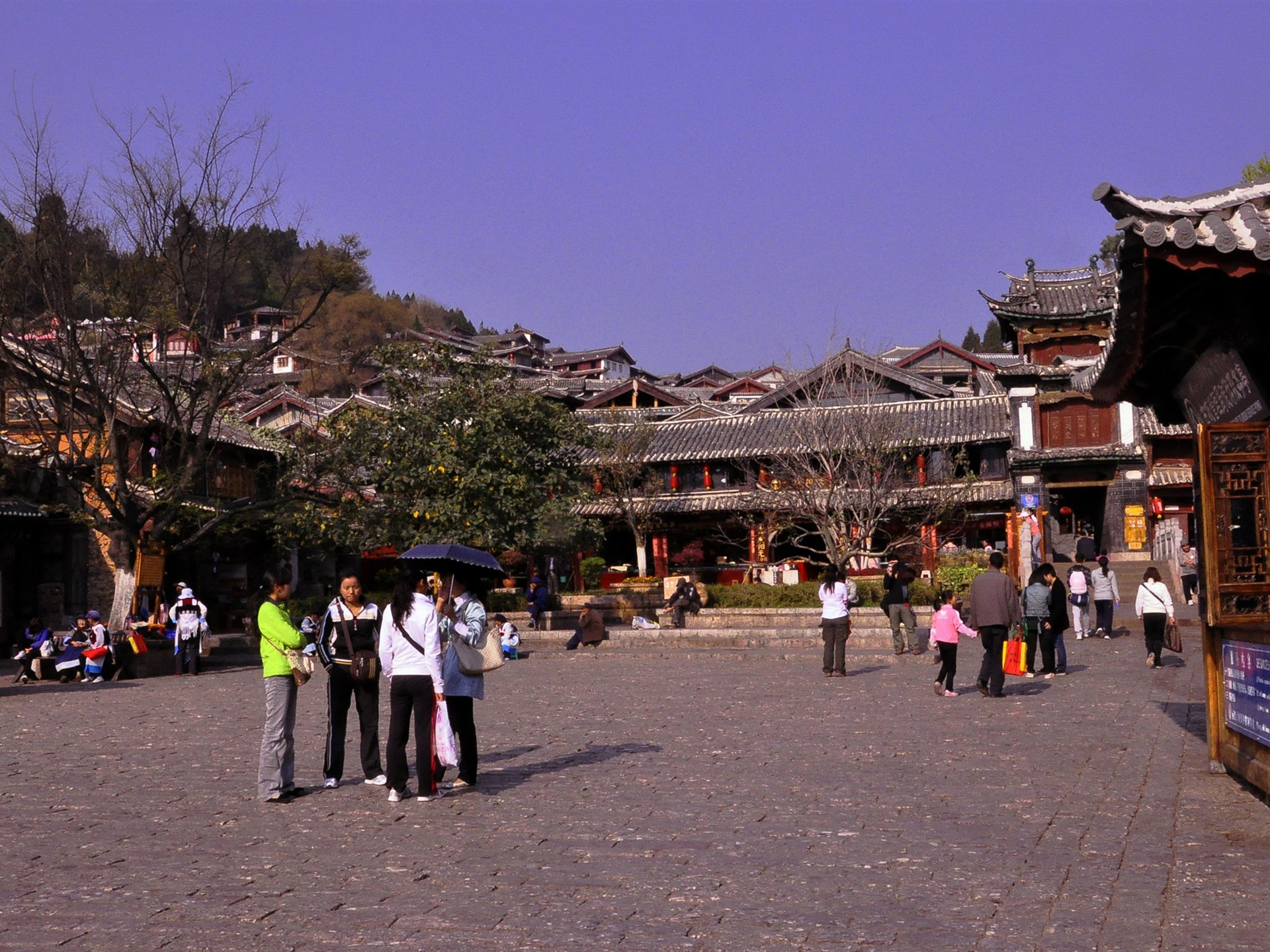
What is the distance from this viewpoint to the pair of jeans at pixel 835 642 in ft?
61.2

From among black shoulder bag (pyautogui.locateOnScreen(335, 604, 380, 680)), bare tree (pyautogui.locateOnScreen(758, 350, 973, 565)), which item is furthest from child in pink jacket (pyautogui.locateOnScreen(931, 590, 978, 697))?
bare tree (pyautogui.locateOnScreen(758, 350, 973, 565))

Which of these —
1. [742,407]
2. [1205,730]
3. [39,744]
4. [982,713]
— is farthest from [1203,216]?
[742,407]

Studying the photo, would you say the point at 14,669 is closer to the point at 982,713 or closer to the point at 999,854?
the point at 982,713

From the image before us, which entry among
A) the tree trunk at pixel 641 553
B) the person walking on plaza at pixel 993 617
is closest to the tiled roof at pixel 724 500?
the tree trunk at pixel 641 553

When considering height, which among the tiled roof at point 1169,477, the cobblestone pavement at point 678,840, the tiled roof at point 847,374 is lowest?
the cobblestone pavement at point 678,840

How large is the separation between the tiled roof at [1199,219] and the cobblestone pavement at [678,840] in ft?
10.9

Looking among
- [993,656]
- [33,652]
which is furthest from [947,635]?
[33,652]

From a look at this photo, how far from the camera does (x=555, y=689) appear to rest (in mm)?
18234

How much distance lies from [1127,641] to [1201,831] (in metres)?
18.0

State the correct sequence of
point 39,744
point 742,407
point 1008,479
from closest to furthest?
1. point 39,744
2. point 1008,479
3. point 742,407

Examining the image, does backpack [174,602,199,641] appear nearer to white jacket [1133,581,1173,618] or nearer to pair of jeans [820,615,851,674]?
pair of jeans [820,615,851,674]

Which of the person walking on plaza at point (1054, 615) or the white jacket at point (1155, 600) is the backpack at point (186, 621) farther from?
the white jacket at point (1155, 600)

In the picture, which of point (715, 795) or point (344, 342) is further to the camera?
point (344, 342)

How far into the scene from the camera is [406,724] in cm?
925
